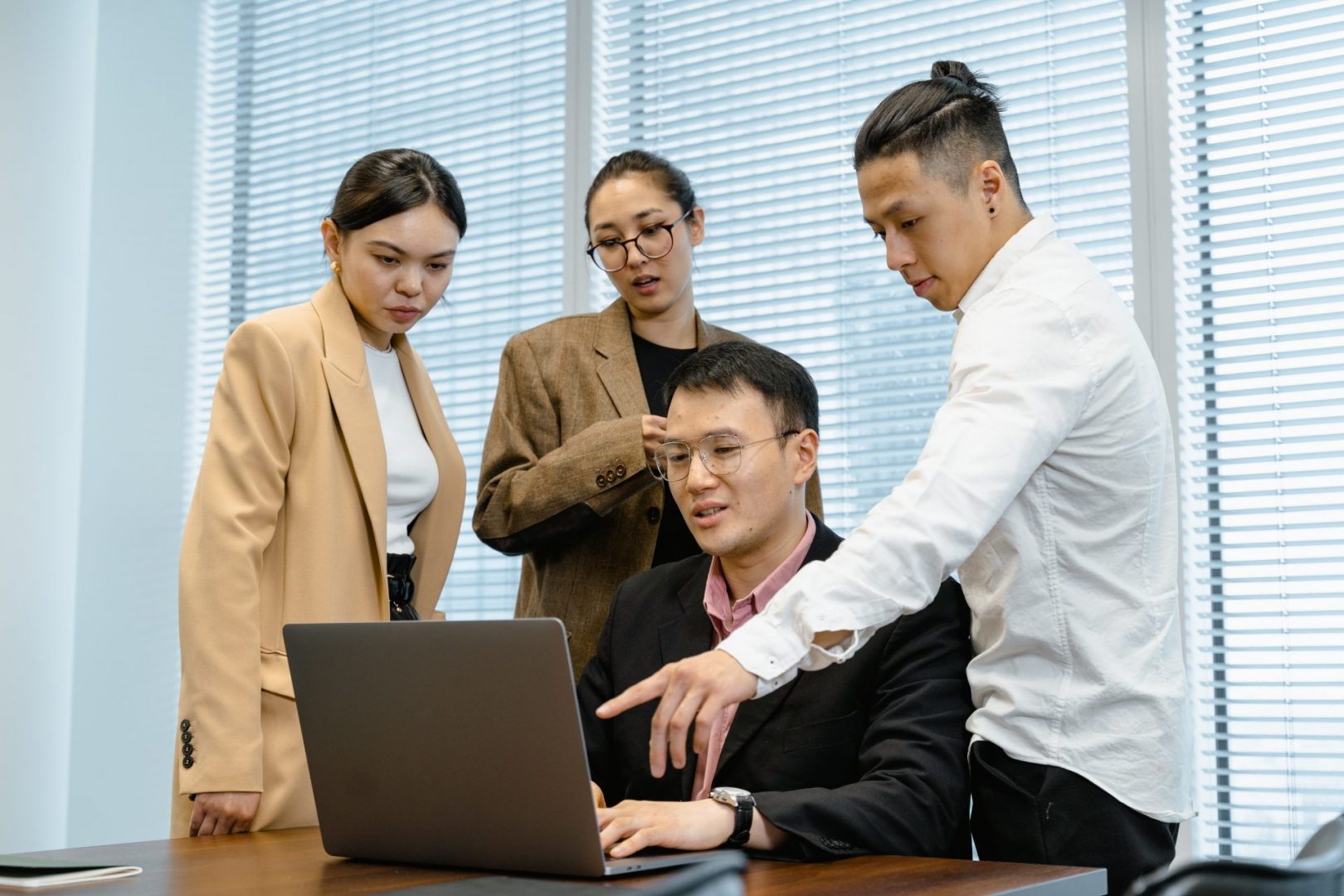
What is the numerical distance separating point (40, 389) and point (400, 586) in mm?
2450

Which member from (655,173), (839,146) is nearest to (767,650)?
(655,173)

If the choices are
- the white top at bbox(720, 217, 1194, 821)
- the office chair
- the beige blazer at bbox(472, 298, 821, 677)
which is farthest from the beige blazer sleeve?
the office chair

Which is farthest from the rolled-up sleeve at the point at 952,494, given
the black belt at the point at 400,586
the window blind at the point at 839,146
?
the window blind at the point at 839,146

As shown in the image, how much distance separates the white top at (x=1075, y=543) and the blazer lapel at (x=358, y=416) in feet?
3.26

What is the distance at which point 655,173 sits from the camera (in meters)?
2.37

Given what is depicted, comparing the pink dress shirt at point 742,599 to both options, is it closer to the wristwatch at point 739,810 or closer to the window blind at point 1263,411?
the wristwatch at point 739,810

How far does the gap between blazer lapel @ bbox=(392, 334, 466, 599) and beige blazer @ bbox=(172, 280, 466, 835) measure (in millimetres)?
157

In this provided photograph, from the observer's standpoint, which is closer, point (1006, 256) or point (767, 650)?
point (767, 650)

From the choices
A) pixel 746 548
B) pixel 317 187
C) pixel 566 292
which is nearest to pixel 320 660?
pixel 746 548

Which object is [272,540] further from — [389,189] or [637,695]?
[637,695]

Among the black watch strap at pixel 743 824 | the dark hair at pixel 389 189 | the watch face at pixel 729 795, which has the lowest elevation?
the black watch strap at pixel 743 824

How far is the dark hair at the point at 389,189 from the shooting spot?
222 cm

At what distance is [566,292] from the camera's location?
147 inches

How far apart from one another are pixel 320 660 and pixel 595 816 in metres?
0.38
